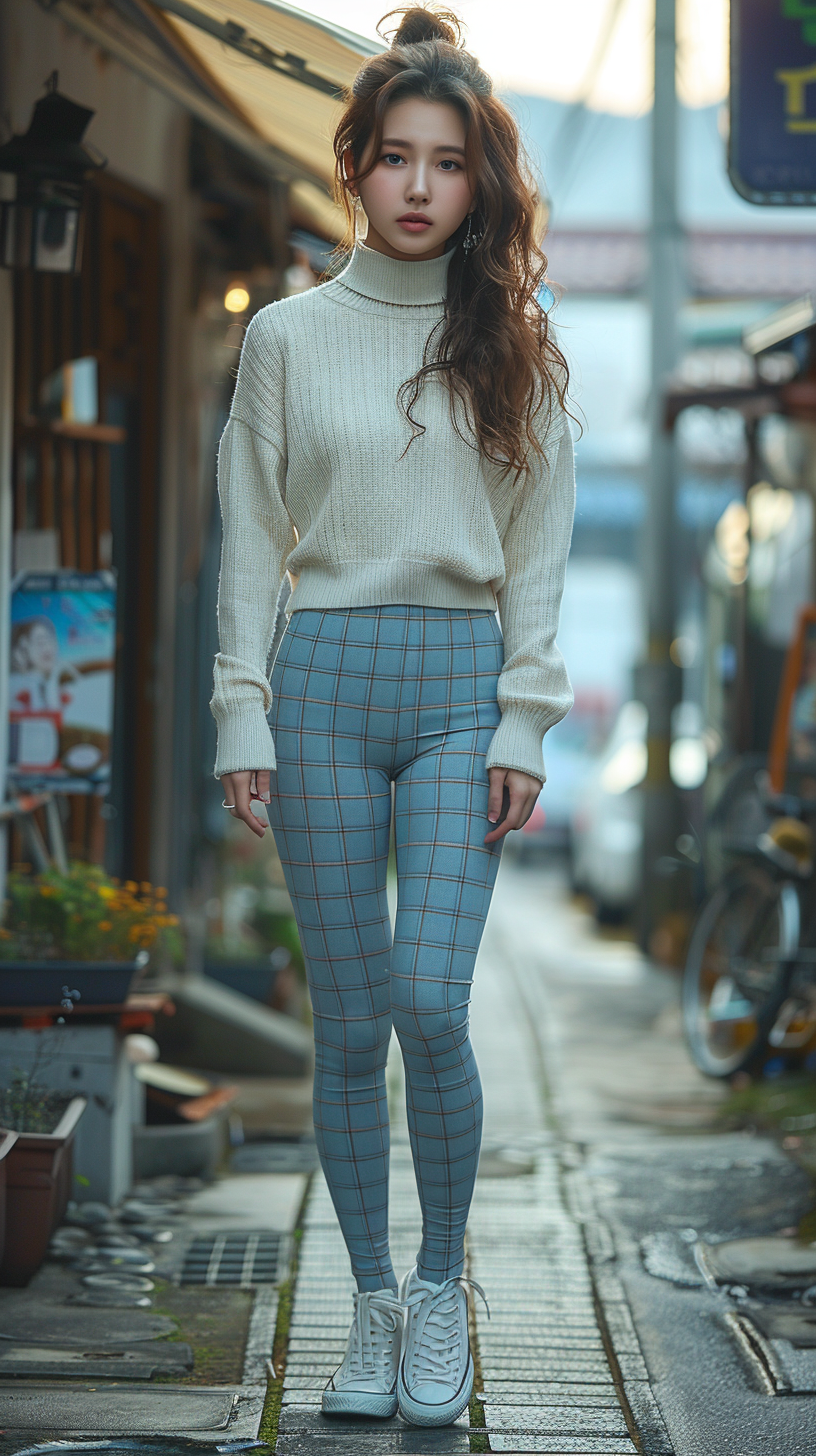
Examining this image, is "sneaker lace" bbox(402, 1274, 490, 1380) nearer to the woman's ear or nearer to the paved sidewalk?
the paved sidewalk

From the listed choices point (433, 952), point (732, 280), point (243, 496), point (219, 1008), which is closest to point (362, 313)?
point (243, 496)

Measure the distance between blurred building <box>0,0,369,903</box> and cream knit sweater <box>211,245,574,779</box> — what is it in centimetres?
139

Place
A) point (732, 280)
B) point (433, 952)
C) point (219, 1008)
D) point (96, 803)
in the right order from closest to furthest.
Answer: point (433, 952) → point (96, 803) → point (219, 1008) → point (732, 280)

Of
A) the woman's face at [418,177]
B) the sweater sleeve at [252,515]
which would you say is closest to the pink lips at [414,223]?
the woman's face at [418,177]

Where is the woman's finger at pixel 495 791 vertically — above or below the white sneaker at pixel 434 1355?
above

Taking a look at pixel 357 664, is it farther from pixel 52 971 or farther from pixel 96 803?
pixel 96 803

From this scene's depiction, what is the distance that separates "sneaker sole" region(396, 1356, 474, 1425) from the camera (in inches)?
97.3

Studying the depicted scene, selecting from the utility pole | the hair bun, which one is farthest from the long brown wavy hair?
the utility pole

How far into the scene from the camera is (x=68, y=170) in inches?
151

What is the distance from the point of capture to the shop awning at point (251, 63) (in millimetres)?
3697

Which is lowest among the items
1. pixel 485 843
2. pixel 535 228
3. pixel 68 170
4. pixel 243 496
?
pixel 485 843

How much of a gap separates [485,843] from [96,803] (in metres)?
3.05

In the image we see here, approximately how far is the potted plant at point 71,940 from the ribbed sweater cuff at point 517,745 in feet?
5.14

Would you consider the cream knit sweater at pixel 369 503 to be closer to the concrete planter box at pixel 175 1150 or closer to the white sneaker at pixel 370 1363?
the white sneaker at pixel 370 1363
